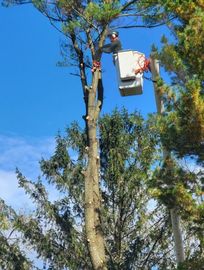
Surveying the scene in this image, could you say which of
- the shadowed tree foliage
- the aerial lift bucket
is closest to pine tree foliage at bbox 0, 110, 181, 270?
the shadowed tree foliage

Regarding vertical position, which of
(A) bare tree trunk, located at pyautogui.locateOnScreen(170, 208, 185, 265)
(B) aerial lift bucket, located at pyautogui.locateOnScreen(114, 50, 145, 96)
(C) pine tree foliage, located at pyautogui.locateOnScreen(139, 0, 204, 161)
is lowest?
(A) bare tree trunk, located at pyautogui.locateOnScreen(170, 208, 185, 265)

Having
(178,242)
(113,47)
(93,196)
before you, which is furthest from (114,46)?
(178,242)

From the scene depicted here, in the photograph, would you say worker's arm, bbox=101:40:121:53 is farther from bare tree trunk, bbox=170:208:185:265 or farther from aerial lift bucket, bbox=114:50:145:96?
bare tree trunk, bbox=170:208:185:265

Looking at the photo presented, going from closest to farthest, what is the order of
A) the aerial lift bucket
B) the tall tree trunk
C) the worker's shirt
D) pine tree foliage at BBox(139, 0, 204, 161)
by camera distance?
pine tree foliage at BBox(139, 0, 204, 161) < the aerial lift bucket < the tall tree trunk < the worker's shirt

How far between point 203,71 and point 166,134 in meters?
0.83

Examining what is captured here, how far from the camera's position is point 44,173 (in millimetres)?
12539

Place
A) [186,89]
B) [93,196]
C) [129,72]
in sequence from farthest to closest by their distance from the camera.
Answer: [93,196], [129,72], [186,89]

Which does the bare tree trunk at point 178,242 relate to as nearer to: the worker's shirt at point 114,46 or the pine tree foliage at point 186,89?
the pine tree foliage at point 186,89

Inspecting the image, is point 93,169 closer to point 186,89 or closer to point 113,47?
point 113,47

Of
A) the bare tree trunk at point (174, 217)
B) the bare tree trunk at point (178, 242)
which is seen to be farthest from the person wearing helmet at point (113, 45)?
the bare tree trunk at point (178, 242)

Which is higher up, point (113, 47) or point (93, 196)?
point (113, 47)

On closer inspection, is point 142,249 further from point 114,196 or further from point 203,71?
point 203,71

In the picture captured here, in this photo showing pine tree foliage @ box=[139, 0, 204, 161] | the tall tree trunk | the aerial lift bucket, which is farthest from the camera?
the tall tree trunk

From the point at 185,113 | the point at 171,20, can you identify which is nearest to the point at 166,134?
the point at 185,113
